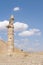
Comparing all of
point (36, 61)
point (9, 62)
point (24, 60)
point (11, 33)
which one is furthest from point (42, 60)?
point (11, 33)

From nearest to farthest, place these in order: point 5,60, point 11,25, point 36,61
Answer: point 36,61 → point 5,60 → point 11,25

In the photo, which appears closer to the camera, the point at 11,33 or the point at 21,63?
the point at 21,63

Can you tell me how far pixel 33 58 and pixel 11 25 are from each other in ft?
32.5

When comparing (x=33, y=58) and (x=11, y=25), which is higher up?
(x=11, y=25)

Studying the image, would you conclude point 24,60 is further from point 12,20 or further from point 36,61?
point 12,20

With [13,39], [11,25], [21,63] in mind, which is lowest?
[21,63]

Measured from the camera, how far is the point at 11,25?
30.5 meters

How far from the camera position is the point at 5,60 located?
75.9 feet

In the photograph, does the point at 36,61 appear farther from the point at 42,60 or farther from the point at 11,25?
the point at 11,25

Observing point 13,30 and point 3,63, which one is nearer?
point 3,63

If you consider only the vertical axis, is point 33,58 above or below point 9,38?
below

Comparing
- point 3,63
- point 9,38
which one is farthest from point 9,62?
point 9,38

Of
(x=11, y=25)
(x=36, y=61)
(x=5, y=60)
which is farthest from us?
(x=11, y=25)

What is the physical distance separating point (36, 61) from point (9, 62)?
3.03 metres
